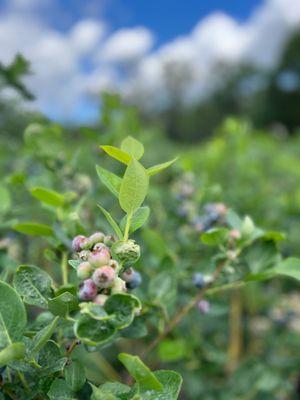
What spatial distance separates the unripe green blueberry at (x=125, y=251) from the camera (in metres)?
0.55

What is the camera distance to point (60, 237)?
34.4 inches

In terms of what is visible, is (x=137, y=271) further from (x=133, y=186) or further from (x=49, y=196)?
(x=133, y=186)

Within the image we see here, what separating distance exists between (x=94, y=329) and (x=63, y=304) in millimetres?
65

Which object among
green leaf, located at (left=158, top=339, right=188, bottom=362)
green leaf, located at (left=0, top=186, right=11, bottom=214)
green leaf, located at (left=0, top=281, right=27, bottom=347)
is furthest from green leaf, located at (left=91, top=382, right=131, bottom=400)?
green leaf, located at (left=158, top=339, right=188, bottom=362)

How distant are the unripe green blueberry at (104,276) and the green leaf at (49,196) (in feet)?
1.34

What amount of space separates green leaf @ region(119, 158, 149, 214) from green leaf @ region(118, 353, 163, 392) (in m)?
0.16

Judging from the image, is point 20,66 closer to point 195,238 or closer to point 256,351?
point 195,238

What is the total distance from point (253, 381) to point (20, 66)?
45.2 inches

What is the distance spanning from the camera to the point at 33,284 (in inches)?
25.2

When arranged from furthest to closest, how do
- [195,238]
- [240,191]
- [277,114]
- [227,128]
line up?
[277,114] → [227,128] → [240,191] → [195,238]

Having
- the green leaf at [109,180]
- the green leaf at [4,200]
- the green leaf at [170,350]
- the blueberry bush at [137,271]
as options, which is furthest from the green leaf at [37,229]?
the green leaf at [170,350]

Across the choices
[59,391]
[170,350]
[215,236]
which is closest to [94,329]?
[59,391]

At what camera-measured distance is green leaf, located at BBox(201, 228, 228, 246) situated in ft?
2.80

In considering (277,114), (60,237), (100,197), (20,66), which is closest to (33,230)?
(60,237)
